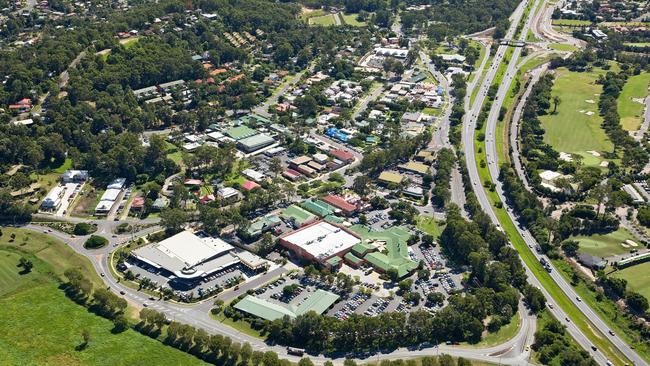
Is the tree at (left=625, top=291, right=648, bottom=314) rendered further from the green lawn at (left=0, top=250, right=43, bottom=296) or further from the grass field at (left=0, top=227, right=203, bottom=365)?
the green lawn at (left=0, top=250, right=43, bottom=296)

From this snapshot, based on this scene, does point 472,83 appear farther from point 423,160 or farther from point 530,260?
point 530,260

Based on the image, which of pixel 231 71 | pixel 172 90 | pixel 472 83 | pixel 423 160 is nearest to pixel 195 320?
pixel 423 160

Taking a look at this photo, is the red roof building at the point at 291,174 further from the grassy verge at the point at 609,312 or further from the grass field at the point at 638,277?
the grass field at the point at 638,277

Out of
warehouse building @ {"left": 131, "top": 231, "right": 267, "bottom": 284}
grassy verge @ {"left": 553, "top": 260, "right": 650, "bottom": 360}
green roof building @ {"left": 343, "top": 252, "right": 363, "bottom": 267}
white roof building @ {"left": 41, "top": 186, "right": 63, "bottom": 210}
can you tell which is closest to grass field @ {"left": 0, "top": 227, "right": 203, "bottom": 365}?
warehouse building @ {"left": 131, "top": 231, "right": 267, "bottom": 284}

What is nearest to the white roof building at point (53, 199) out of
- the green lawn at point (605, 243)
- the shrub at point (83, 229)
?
the shrub at point (83, 229)

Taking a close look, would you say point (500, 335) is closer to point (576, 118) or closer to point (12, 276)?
point (12, 276)

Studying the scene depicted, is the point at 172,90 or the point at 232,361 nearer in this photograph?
the point at 232,361
